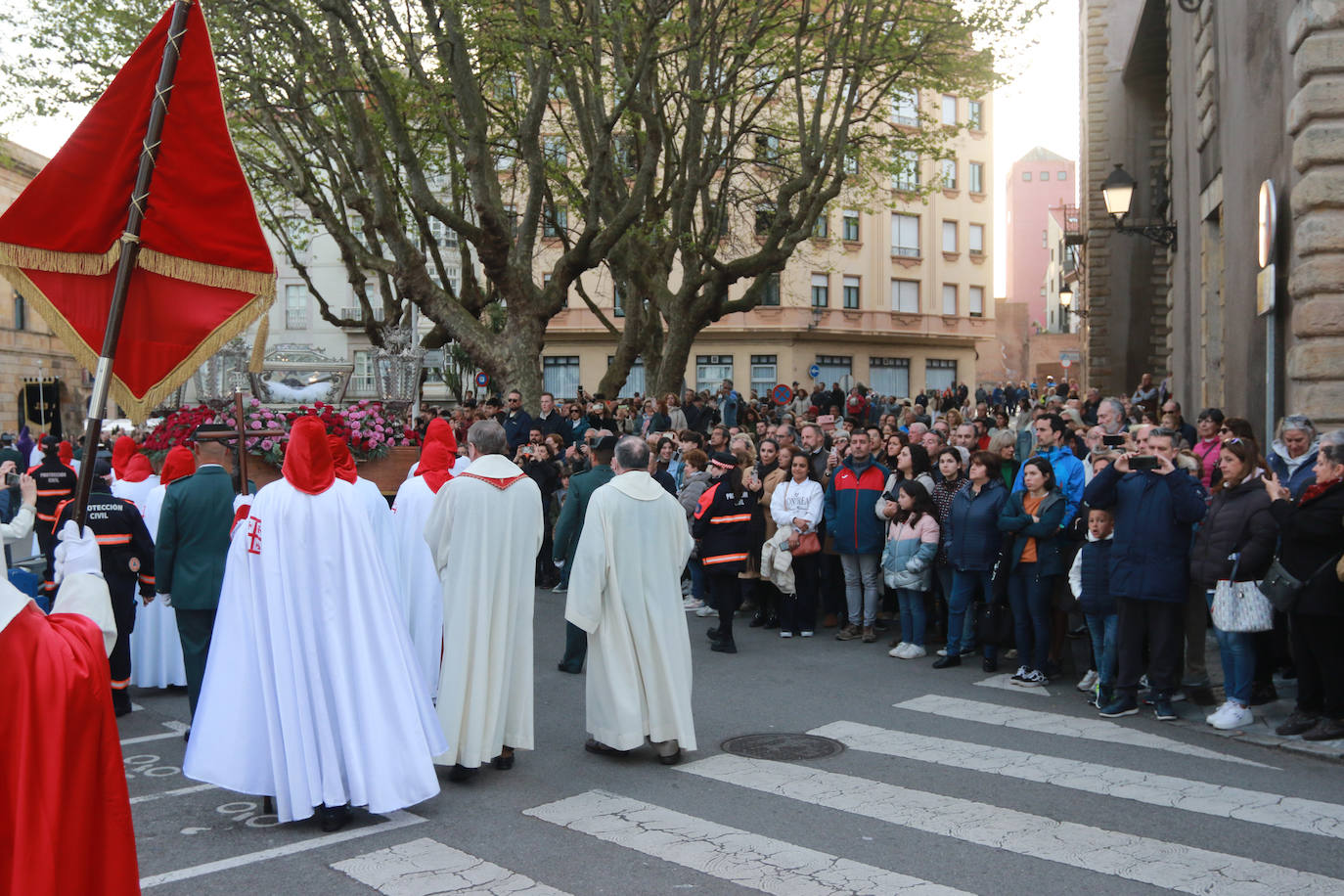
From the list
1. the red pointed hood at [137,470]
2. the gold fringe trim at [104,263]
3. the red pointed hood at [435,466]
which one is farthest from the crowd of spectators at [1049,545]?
the gold fringe trim at [104,263]

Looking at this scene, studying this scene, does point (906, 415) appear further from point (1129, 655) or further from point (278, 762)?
point (278, 762)

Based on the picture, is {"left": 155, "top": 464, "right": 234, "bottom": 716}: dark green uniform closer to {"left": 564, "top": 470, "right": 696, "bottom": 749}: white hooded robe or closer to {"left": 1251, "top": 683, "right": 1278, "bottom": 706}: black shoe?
{"left": 564, "top": 470, "right": 696, "bottom": 749}: white hooded robe

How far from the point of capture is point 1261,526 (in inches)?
322


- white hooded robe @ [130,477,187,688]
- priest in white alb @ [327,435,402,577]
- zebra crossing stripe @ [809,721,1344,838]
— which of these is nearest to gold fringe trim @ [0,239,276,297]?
priest in white alb @ [327,435,402,577]

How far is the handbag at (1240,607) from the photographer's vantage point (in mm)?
8141

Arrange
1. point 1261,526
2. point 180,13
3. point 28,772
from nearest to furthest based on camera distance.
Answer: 1. point 28,772
2. point 180,13
3. point 1261,526

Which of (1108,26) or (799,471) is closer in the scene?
(799,471)

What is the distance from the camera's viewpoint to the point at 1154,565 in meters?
8.52

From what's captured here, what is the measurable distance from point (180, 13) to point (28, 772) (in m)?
3.04

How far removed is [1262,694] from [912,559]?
304cm

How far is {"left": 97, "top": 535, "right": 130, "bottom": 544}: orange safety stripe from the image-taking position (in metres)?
8.98

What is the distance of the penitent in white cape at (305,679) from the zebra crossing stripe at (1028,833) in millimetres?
1989

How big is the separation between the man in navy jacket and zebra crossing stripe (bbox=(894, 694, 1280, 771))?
42 centimetres

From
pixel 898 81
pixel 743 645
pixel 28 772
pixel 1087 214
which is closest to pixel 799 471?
pixel 743 645
